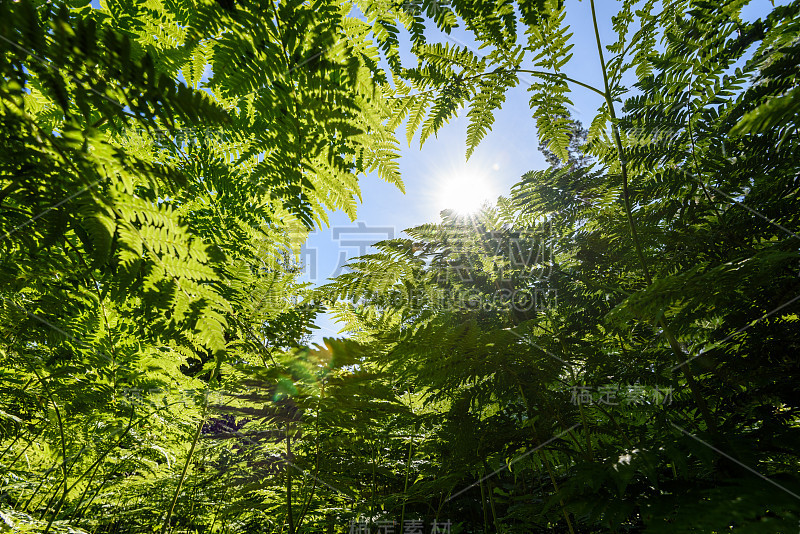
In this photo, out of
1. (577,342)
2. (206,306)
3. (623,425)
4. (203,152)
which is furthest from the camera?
(623,425)

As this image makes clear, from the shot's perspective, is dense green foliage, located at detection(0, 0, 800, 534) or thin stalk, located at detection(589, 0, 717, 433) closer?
dense green foliage, located at detection(0, 0, 800, 534)

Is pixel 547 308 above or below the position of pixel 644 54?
below

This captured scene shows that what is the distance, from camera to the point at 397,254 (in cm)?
208

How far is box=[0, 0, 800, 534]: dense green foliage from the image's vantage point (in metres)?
0.82

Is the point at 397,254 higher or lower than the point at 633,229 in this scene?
higher

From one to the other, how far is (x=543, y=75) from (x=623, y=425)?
218cm

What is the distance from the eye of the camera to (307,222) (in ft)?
4.36

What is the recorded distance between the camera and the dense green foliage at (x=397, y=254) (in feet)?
2.71

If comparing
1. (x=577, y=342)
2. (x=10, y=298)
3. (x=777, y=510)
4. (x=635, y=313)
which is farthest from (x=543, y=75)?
(x=10, y=298)

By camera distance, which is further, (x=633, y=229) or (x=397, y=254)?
(x=397, y=254)

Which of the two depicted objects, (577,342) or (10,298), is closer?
(10,298)

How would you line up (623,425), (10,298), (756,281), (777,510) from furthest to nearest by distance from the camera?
(623,425) → (10,298) → (756,281) → (777,510)

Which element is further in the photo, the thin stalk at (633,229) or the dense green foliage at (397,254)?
the thin stalk at (633,229)

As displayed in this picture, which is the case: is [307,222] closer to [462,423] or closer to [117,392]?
[462,423]
